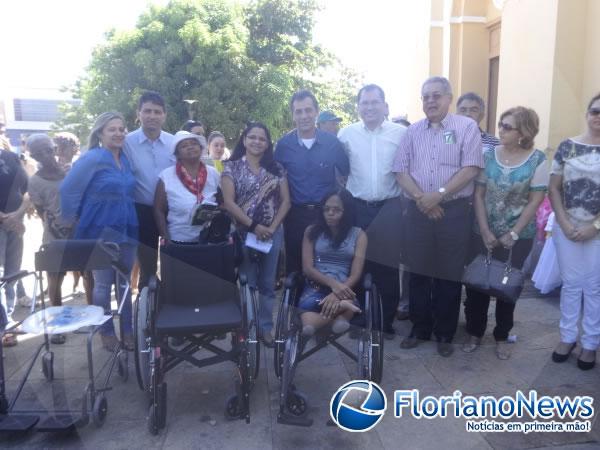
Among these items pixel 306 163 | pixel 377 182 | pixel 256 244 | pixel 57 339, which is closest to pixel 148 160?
pixel 256 244

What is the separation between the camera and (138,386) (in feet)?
11.2

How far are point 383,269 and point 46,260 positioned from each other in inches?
95.1

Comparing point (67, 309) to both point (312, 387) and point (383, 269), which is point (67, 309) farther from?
point (383, 269)

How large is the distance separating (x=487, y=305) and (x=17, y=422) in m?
3.27

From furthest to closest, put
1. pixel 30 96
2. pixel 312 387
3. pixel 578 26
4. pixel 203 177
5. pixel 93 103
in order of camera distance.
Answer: pixel 30 96 < pixel 93 103 < pixel 578 26 < pixel 203 177 < pixel 312 387

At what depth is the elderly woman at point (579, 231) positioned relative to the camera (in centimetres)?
337

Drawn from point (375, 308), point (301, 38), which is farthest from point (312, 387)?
point (301, 38)

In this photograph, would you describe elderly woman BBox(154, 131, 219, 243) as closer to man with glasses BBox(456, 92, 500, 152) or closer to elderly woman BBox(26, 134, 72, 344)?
elderly woman BBox(26, 134, 72, 344)

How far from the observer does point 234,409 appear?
2992mm

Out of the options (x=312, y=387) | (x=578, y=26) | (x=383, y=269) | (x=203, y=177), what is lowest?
(x=312, y=387)

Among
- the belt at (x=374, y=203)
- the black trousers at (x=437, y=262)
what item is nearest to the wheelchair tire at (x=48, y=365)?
the belt at (x=374, y=203)

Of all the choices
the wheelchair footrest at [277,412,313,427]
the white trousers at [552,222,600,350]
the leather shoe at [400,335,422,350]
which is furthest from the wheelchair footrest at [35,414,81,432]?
the white trousers at [552,222,600,350]

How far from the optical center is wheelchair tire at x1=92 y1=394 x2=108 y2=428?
2848 mm

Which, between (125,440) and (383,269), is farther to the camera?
(383,269)
